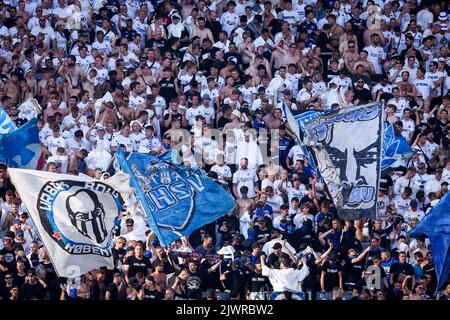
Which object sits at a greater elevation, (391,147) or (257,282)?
(391,147)

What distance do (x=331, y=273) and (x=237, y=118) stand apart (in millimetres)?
3208

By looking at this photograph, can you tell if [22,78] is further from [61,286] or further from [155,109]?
[61,286]

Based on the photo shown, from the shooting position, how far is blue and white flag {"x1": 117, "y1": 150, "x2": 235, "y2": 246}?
19.4 meters

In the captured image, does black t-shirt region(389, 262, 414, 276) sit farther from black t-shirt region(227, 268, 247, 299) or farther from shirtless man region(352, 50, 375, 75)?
shirtless man region(352, 50, 375, 75)

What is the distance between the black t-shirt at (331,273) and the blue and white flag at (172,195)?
141 centimetres

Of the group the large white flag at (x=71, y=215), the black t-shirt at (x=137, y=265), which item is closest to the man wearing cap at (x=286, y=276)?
the black t-shirt at (x=137, y=265)

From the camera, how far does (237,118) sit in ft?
71.5

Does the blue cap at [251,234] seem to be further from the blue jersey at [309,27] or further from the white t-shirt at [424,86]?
the blue jersey at [309,27]

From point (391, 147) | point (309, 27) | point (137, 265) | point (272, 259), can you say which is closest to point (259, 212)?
point (272, 259)

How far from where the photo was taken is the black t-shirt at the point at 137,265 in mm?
19422

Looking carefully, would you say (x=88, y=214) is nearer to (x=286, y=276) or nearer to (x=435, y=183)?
(x=286, y=276)

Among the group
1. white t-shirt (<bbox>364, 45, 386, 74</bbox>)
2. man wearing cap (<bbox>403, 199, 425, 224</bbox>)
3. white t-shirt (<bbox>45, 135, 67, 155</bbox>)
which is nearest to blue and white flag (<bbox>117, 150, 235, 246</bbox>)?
white t-shirt (<bbox>45, 135, 67, 155</bbox>)
